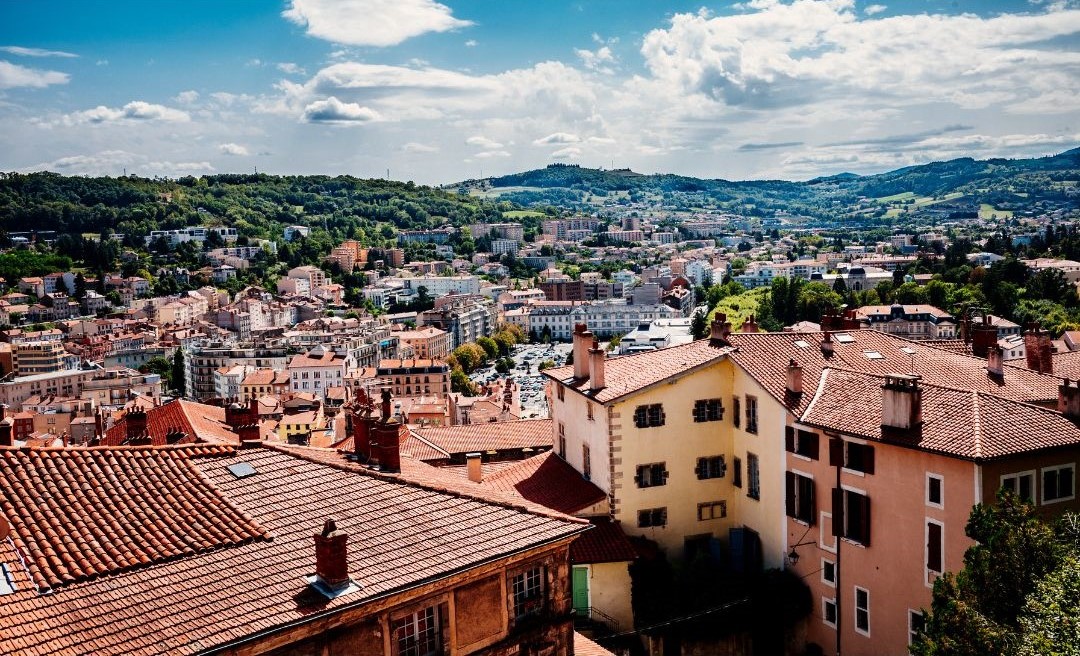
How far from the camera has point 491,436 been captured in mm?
39219

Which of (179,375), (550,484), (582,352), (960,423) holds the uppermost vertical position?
(582,352)

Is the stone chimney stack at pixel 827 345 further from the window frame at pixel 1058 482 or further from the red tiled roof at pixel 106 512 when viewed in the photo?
the red tiled roof at pixel 106 512

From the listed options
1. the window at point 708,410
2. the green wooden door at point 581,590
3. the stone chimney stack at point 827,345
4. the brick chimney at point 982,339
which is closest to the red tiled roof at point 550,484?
the green wooden door at point 581,590

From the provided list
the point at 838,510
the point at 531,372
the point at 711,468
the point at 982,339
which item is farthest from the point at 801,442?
the point at 531,372

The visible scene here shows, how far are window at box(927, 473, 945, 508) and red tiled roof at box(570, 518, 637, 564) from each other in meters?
7.57

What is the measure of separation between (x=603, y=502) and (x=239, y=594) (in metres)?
15.7

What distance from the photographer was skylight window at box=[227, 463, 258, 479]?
14.9 meters

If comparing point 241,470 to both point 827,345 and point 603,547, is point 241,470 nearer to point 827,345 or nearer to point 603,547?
point 603,547

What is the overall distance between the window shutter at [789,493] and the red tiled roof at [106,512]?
48.9ft

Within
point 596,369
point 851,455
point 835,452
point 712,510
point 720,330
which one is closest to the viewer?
point 851,455

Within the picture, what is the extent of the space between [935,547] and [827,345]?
8804 mm

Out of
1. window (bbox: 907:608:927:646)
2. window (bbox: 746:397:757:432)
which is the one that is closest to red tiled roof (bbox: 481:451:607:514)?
window (bbox: 746:397:757:432)

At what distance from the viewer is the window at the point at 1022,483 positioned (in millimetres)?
19328

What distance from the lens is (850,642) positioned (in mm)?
23031
